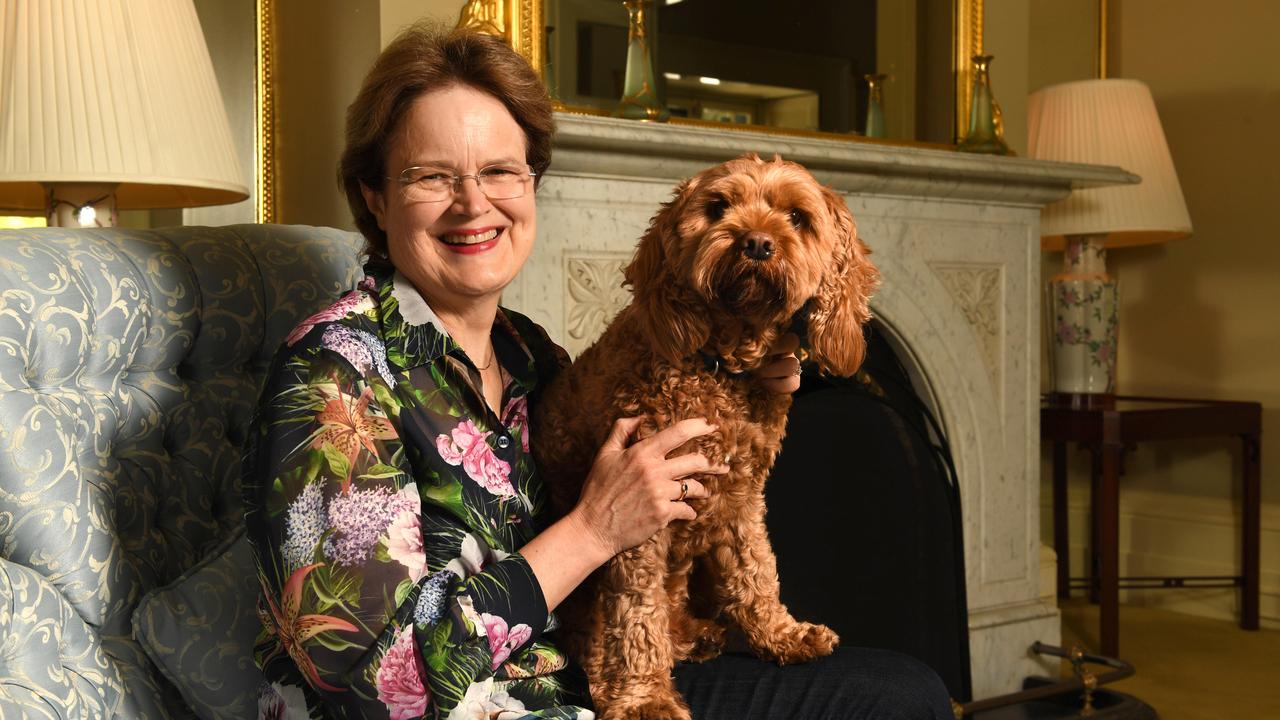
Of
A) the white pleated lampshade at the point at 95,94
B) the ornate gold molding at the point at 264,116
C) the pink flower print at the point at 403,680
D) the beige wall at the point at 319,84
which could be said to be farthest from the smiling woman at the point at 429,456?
the ornate gold molding at the point at 264,116

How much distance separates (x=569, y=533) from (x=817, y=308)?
400 mm

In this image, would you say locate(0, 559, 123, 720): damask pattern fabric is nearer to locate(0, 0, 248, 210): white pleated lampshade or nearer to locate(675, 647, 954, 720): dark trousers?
locate(675, 647, 954, 720): dark trousers

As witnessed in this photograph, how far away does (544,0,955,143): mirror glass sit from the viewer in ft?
8.13

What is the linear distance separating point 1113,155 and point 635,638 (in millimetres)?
2681

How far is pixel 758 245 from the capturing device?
1.27 m

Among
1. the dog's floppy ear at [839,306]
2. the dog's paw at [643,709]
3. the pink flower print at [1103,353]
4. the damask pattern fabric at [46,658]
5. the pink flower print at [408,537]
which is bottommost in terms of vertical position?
the dog's paw at [643,709]

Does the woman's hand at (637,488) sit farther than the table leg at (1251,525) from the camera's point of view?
No

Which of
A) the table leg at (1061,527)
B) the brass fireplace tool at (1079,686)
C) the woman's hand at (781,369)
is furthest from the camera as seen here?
the table leg at (1061,527)

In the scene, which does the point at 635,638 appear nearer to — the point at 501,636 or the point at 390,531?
the point at 501,636

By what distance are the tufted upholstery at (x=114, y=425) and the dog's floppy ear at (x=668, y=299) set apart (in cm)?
49

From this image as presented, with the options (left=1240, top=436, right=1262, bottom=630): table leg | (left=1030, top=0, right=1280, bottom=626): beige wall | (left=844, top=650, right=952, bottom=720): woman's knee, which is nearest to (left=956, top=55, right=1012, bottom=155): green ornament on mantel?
(left=1030, top=0, right=1280, bottom=626): beige wall

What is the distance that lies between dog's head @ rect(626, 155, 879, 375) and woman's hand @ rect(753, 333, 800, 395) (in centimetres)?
2

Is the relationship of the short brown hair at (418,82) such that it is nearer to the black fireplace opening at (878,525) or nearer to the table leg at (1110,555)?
the black fireplace opening at (878,525)

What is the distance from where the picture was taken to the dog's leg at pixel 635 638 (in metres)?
1.35
